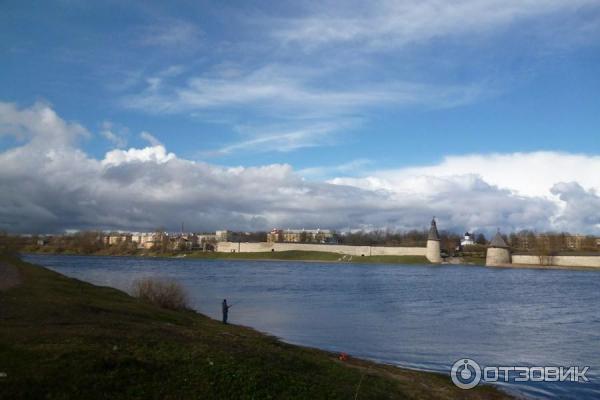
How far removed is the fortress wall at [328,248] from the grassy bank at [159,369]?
4959 inches

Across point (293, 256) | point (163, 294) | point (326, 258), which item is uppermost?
point (163, 294)

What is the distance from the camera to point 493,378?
15.6 metres

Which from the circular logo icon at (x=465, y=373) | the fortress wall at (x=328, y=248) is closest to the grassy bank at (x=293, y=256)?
the fortress wall at (x=328, y=248)

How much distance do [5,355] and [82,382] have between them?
5.69 feet

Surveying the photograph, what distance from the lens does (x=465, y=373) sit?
630 inches

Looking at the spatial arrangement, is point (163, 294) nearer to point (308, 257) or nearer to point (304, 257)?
point (308, 257)

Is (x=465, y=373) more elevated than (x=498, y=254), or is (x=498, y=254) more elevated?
(x=498, y=254)

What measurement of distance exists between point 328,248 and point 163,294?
125 metres

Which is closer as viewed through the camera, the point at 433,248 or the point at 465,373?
the point at 465,373

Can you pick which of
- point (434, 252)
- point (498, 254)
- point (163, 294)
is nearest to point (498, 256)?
point (498, 254)

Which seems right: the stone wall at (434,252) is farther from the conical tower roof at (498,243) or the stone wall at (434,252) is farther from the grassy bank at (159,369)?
the grassy bank at (159,369)

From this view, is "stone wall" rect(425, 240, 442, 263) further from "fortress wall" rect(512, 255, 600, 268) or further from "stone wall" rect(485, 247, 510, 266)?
"fortress wall" rect(512, 255, 600, 268)

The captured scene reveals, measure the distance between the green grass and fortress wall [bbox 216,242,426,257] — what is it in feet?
7.54

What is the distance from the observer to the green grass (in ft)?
442
